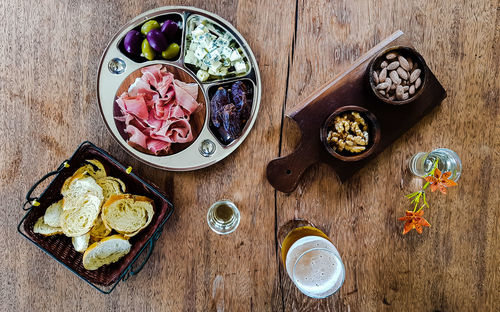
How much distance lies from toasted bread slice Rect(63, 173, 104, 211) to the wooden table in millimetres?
179

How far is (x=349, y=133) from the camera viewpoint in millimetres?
1290

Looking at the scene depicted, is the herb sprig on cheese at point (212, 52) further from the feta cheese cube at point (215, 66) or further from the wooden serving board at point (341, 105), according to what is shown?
the wooden serving board at point (341, 105)

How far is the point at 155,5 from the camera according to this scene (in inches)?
53.9

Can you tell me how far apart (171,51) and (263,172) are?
0.56 metres

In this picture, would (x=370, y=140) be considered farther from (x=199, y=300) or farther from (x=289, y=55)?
(x=199, y=300)

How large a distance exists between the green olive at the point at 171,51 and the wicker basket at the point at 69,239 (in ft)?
1.34

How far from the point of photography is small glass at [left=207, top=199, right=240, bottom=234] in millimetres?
1382

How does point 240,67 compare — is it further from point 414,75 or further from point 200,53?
point 414,75

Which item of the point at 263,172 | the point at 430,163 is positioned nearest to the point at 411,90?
the point at 430,163

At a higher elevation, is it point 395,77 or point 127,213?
point 395,77

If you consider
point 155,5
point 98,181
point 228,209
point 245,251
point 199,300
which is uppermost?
point 155,5

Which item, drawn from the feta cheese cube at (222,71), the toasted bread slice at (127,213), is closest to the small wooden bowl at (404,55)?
the feta cheese cube at (222,71)

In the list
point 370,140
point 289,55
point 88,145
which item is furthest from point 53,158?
point 370,140

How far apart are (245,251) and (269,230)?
12cm
